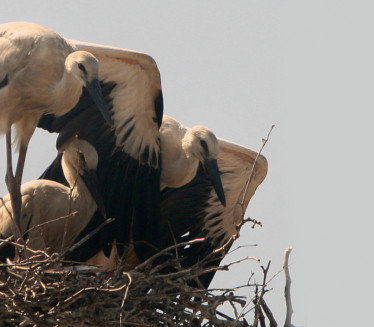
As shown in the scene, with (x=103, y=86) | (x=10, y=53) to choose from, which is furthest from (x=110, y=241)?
(x=10, y=53)

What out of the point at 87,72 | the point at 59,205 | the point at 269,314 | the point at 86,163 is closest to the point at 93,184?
the point at 86,163

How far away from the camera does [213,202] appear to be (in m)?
10.4

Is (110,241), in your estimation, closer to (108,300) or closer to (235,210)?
(235,210)

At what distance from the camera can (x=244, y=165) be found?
10.4m

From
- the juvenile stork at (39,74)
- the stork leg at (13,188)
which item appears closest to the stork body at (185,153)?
the juvenile stork at (39,74)

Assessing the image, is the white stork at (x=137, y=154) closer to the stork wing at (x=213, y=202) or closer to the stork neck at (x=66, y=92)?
the stork wing at (x=213, y=202)

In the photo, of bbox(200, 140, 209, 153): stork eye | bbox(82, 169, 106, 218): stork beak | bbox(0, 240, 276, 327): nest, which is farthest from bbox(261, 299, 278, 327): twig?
bbox(200, 140, 209, 153): stork eye

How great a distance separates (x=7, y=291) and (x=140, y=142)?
2.43 metres

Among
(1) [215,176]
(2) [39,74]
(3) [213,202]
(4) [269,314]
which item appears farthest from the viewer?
(3) [213,202]

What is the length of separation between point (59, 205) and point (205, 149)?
3.86 ft

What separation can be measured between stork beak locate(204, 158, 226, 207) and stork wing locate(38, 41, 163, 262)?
1.31ft

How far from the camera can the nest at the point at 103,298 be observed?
7453mm

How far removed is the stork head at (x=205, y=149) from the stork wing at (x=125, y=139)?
278 mm

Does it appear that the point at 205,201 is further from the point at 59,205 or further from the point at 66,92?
the point at 66,92
